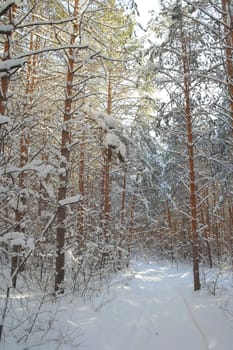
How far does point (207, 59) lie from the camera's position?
8.18m

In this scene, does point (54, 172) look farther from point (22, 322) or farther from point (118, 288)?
point (118, 288)

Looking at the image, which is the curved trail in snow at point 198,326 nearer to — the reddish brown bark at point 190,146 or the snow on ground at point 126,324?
the snow on ground at point 126,324

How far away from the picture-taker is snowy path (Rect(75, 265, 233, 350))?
4.27 meters

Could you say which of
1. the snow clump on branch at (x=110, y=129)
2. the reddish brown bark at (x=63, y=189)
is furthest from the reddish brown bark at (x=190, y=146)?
the snow clump on branch at (x=110, y=129)

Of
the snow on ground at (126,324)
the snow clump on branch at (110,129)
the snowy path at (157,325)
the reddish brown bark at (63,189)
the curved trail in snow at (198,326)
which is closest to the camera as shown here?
the snow on ground at (126,324)

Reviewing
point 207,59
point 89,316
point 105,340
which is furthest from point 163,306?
point 207,59

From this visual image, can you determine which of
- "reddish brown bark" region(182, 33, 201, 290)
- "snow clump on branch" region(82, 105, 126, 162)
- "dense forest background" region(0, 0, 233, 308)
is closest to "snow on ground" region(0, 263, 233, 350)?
"dense forest background" region(0, 0, 233, 308)

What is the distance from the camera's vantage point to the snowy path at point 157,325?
4.27 m

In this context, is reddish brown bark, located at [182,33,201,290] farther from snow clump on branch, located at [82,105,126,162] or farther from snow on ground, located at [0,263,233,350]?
snow clump on branch, located at [82,105,126,162]

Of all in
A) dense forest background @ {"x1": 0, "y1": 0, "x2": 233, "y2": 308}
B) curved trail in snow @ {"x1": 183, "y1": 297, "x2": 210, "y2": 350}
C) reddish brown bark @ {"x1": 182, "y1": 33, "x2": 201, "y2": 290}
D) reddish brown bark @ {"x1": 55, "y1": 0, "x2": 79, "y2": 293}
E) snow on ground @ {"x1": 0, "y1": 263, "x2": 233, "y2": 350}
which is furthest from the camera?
reddish brown bark @ {"x1": 182, "y1": 33, "x2": 201, "y2": 290}

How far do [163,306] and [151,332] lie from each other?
2033 millimetres

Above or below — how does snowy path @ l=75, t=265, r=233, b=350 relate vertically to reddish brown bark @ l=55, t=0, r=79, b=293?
below

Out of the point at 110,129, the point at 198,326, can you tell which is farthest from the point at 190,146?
the point at 198,326

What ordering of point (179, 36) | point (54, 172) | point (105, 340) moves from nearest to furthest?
point (54, 172), point (105, 340), point (179, 36)
